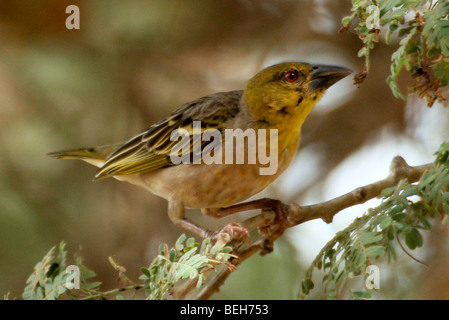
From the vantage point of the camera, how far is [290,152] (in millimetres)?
2088

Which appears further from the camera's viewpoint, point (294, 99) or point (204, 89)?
point (204, 89)

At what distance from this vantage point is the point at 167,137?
2.22 m

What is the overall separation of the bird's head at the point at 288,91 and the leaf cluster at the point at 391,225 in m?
0.74

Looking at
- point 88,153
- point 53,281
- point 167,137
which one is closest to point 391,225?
point 53,281

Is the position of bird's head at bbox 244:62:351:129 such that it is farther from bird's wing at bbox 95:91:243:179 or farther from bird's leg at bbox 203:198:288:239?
bird's leg at bbox 203:198:288:239

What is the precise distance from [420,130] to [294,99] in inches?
25.8

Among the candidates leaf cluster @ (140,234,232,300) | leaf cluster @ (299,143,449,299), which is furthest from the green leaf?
leaf cluster @ (140,234,232,300)

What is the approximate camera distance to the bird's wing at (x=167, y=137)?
7.02ft

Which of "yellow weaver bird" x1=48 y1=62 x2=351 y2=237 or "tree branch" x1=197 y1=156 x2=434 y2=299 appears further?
"yellow weaver bird" x1=48 y1=62 x2=351 y2=237

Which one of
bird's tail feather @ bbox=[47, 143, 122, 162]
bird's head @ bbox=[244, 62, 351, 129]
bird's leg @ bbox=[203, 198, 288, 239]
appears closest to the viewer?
bird's leg @ bbox=[203, 198, 288, 239]

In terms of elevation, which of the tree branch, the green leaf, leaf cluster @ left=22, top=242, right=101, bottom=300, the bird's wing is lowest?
the green leaf

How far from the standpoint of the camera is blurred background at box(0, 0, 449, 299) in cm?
251

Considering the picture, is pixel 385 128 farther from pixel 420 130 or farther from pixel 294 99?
pixel 294 99
